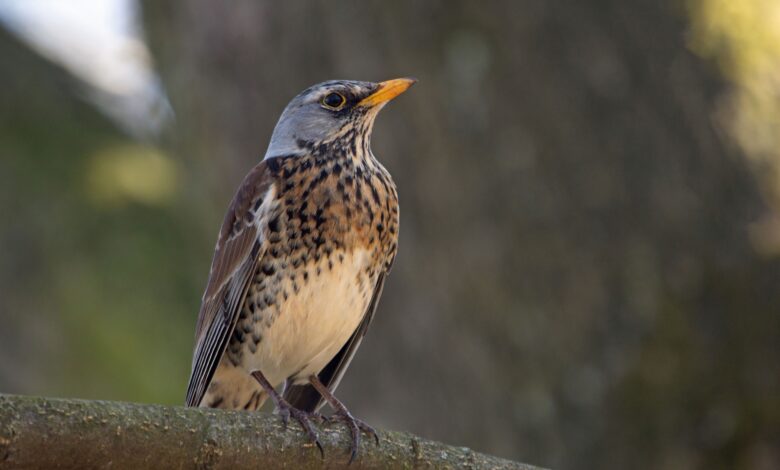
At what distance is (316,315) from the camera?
4.54 meters

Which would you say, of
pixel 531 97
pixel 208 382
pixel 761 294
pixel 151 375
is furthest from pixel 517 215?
pixel 151 375

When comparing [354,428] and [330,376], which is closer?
[354,428]

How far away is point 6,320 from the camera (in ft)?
25.7

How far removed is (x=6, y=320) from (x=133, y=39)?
205 centimetres

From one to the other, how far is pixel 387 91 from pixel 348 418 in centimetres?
151

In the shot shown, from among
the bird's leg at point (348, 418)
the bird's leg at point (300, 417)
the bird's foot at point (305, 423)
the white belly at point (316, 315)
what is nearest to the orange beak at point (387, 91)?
the white belly at point (316, 315)

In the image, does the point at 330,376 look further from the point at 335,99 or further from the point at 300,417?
the point at 300,417

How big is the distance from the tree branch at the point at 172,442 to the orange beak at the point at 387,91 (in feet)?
5.35

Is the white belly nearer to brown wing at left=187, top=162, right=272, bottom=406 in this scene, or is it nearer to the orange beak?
brown wing at left=187, top=162, right=272, bottom=406

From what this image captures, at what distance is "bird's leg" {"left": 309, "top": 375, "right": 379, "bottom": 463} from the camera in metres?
3.59

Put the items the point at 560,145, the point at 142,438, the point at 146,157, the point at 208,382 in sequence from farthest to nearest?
the point at 146,157
the point at 560,145
the point at 208,382
the point at 142,438

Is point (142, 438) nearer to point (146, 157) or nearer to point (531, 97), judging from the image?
point (531, 97)

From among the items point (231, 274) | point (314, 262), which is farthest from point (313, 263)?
point (231, 274)

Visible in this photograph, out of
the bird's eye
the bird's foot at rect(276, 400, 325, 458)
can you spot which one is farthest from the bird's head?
the bird's foot at rect(276, 400, 325, 458)
